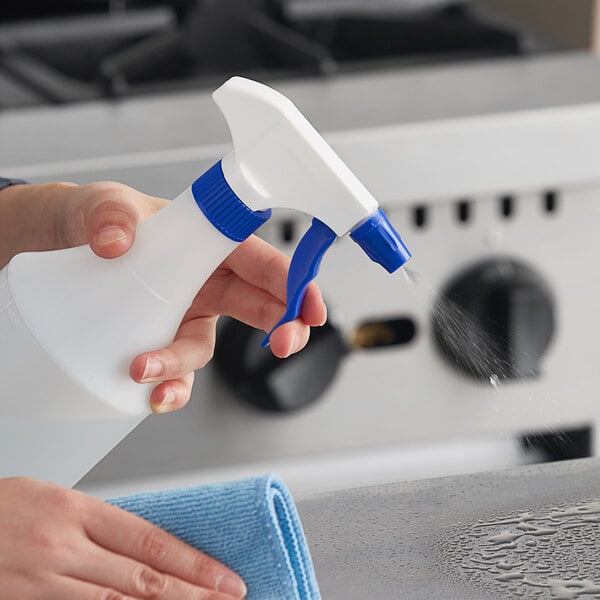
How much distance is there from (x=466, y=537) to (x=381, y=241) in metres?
0.16

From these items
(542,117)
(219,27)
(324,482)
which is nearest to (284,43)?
Result: (219,27)

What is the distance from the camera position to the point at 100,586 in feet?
1.54

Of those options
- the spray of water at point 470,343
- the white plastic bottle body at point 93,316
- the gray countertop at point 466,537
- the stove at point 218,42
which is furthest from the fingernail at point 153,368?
the stove at point 218,42

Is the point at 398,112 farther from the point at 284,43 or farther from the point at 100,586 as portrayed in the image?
the point at 100,586

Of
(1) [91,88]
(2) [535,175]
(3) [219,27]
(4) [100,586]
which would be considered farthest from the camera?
(3) [219,27]

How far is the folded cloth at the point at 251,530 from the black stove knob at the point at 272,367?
374 mm

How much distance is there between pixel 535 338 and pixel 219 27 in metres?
0.48

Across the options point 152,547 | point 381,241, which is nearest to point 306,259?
point 381,241

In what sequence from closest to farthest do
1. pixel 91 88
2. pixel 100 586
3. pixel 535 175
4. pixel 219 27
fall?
pixel 100 586 < pixel 535 175 < pixel 91 88 < pixel 219 27

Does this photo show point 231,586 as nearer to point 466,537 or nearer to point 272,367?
point 466,537

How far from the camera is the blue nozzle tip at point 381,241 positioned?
0.51 m

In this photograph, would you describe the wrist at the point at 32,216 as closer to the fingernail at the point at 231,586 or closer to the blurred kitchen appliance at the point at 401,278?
the blurred kitchen appliance at the point at 401,278

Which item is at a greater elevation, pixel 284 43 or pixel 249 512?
pixel 284 43

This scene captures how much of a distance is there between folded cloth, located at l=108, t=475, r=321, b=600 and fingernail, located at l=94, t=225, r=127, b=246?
0.11 m
